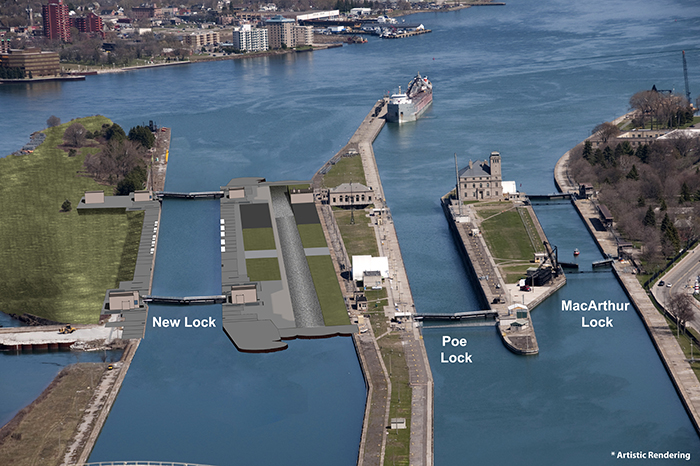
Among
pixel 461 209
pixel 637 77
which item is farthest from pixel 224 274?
pixel 637 77

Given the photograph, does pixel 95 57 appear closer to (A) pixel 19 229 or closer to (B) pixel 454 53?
(B) pixel 454 53

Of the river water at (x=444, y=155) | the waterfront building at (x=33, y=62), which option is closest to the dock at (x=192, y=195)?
the river water at (x=444, y=155)

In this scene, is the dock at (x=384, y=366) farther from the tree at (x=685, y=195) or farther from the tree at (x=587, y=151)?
the tree at (x=685, y=195)

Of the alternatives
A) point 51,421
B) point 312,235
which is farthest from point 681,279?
point 51,421

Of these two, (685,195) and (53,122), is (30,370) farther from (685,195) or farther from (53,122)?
(53,122)

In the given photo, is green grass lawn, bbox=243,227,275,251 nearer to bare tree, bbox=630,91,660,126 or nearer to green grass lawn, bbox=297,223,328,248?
green grass lawn, bbox=297,223,328,248

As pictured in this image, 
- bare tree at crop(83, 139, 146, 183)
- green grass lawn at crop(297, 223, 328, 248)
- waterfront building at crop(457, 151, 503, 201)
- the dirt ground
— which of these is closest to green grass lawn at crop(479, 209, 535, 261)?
waterfront building at crop(457, 151, 503, 201)
